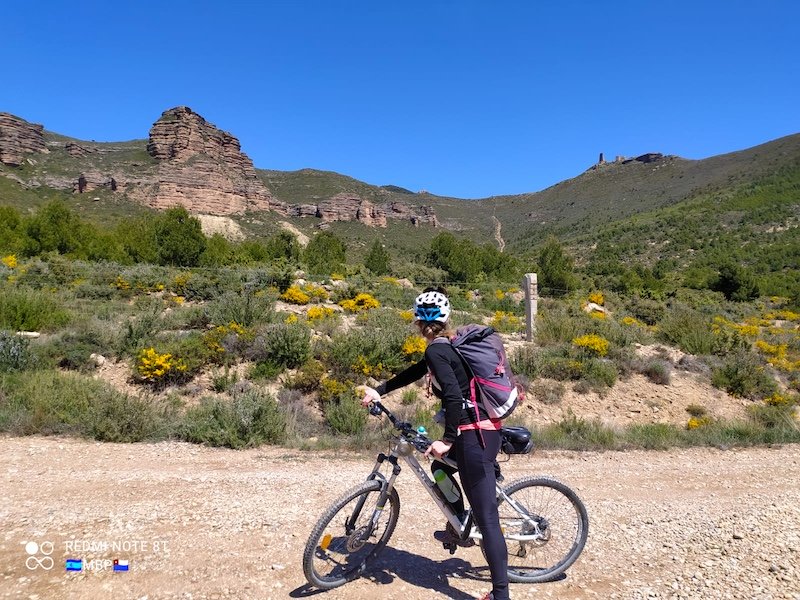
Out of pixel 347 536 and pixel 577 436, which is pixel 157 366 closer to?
pixel 347 536

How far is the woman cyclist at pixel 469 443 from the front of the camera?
278 centimetres

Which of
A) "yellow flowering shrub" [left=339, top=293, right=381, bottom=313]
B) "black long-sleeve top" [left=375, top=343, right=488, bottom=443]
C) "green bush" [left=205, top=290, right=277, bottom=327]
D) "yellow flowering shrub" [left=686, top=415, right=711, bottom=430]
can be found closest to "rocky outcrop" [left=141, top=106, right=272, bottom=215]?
"yellow flowering shrub" [left=339, top=293, right=381, bottom=313]

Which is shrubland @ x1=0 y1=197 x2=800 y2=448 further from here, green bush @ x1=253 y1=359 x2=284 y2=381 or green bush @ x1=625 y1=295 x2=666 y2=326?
green bush @ x1=625 y1=295 x2=666 y2=326

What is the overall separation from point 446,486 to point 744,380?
33.3 ft

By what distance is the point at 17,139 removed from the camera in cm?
8575

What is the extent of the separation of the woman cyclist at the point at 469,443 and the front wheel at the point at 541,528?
0.48m

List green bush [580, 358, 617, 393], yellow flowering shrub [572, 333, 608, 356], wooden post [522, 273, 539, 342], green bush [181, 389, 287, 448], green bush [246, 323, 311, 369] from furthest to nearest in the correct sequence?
wooden post [522, 273, 539, 342] < yellow flowering shrub [572, 333, 608, 356] < green bush [580, 358, 617, 393] < green bush [246, 323, 311, 369] < green bush [181, 389, 287, 448]

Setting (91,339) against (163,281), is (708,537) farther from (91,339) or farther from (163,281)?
(163,281)

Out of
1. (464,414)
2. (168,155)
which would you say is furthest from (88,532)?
(168,155)

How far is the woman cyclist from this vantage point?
278 cm

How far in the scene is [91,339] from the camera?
9.18 m

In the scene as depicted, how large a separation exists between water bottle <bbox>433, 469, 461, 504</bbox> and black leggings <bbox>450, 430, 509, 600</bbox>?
0.97 feet

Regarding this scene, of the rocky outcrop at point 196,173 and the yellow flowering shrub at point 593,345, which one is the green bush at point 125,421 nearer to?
the yellow flowering shrub at point 593,345

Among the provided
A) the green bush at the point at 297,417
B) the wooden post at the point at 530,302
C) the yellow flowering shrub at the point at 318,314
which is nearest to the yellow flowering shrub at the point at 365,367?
→ the green bush at the point at 297,417
